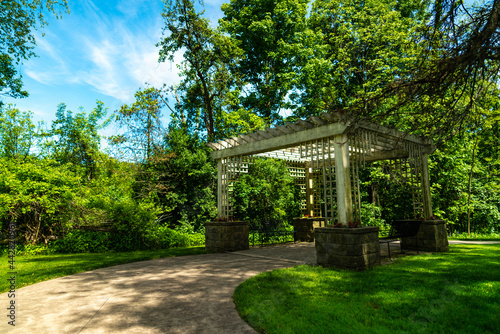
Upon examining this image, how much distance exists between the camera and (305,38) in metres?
18.8

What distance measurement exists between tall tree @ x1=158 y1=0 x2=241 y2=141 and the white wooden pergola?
764cm

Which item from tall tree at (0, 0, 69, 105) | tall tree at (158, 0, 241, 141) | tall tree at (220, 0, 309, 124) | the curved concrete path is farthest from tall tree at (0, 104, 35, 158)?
the curved concrete path

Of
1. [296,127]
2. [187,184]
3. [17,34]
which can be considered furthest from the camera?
[187,184]

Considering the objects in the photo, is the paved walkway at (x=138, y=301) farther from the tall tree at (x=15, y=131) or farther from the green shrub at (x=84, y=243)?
the tall tree at (x=15, y=131)

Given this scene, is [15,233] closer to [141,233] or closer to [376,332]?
[141,233]

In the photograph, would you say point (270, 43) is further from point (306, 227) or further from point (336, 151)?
point (336, 151)

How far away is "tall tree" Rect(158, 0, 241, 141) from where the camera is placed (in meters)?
16.0

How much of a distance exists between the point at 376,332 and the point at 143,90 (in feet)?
58.1

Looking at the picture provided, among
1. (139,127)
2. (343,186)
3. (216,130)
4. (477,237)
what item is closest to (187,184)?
(216,130)

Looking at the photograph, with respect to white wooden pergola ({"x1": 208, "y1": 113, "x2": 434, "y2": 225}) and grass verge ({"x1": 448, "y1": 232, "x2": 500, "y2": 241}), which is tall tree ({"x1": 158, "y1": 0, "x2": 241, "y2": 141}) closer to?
white wooden pergola ({"x1": 208, "y1": 113, "x2": 434, "y2": 225})

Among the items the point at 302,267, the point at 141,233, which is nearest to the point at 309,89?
the point at 141,233

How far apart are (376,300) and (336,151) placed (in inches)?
128

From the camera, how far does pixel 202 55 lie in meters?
16.6

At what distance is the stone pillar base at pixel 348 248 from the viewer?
5668mm
